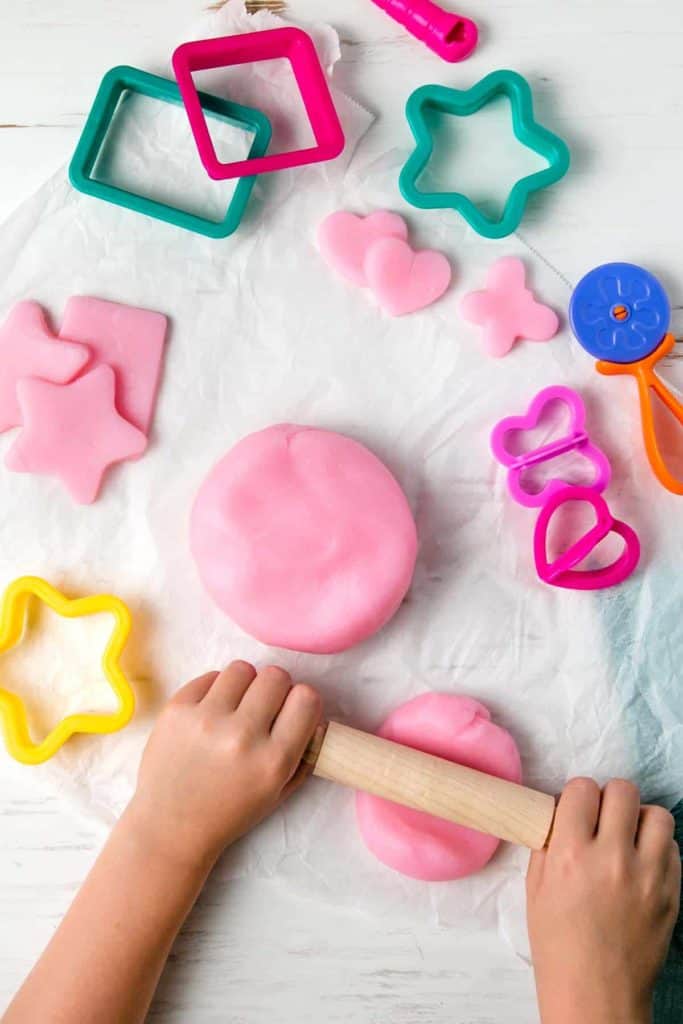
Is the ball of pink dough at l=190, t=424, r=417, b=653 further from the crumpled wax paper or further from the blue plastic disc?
the blue plastic disc

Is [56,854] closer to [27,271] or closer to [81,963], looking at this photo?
[81,963]

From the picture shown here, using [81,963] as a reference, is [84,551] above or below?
above

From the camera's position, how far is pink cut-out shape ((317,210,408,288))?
0.80 m

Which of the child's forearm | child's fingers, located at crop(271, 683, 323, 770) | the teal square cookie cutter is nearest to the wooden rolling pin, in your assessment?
child's fingers, located at crop(271, 683, 323, 770)

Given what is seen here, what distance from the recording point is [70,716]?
0.76 meters

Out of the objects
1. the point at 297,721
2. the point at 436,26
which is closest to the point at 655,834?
the point at 297,721

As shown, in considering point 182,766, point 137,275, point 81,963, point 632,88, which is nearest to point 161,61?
point 137,275

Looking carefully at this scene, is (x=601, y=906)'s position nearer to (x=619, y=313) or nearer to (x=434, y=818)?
(x=434, y=818)

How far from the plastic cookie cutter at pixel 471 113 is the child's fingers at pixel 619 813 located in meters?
0.41

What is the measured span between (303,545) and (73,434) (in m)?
0.19

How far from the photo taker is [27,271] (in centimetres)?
80

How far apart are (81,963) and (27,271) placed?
19.1 inches

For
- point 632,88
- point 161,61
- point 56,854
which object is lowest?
point 56,854

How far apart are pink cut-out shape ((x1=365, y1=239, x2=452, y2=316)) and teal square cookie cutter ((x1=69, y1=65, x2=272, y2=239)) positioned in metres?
0.11
